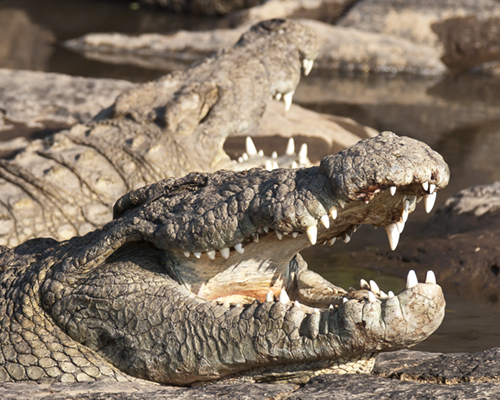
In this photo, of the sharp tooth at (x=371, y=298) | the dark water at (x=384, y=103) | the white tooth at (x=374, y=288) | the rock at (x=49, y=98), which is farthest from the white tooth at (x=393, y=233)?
the rock at (x=49, y=98)

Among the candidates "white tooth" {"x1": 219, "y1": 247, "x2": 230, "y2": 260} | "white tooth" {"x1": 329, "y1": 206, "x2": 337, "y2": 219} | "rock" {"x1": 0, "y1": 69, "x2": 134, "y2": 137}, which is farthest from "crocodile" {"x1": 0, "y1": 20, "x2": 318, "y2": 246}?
"white tooth" {"x1": 329, "y1": 206, "x2": 337, "y2": 219}

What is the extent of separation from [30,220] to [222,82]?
180cm

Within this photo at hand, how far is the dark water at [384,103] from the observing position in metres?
4.48

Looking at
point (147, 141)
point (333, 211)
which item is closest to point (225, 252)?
point (333, 211)

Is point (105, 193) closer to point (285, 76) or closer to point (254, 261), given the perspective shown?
point (285, 76)

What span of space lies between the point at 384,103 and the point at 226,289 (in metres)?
8.30

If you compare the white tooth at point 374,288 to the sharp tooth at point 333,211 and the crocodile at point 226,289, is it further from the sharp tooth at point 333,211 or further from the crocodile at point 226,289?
the sharp tooth at point 333,211

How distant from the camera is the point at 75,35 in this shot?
14961 millimetres

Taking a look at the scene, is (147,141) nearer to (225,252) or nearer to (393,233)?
(225,252)

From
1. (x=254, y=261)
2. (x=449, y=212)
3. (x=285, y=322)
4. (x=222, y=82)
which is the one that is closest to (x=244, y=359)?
(x=285, y=322)

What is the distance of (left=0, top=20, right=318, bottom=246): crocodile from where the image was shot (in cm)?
503

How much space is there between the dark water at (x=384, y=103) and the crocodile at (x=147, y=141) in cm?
131

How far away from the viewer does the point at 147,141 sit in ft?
17.0

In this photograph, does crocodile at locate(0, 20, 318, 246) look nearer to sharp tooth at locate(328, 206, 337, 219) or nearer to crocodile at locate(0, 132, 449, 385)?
crocodile at locate(0, 132, 449, 385)
